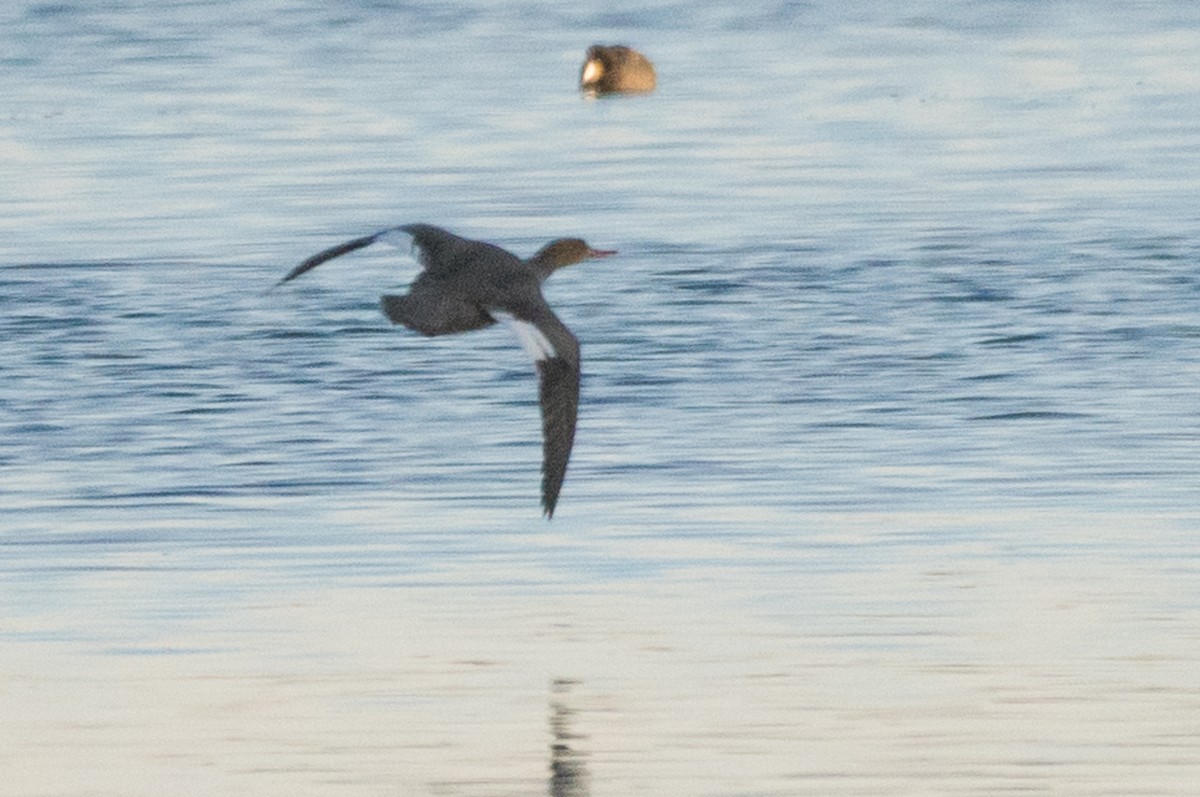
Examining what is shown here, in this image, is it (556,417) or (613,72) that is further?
(613,72)

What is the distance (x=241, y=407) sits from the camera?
41.0 feet

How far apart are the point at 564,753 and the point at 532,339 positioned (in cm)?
225

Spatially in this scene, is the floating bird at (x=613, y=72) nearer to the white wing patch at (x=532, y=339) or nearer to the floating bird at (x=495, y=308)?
the floating bird at (x=495, y=308)

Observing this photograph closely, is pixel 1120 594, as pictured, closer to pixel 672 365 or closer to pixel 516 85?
pixel 672 365

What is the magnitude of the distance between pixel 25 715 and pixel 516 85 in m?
22.1

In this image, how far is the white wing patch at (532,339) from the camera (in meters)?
9.13

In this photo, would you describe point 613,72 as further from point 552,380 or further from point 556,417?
point 556,417

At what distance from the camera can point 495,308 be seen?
9484 millimetres

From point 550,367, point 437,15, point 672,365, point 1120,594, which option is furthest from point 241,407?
point 437,15

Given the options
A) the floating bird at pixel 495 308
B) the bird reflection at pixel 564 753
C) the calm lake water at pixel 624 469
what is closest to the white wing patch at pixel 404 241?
the floating bird at pixel 495 308

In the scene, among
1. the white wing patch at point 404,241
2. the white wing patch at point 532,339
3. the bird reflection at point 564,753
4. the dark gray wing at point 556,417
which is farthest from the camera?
the white wing patch at point 404,241

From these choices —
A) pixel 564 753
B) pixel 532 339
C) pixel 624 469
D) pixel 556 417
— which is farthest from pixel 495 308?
pixel 564 753

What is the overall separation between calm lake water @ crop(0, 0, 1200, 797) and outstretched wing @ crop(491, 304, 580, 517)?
1.13ft

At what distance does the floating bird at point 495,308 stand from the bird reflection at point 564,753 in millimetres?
798
